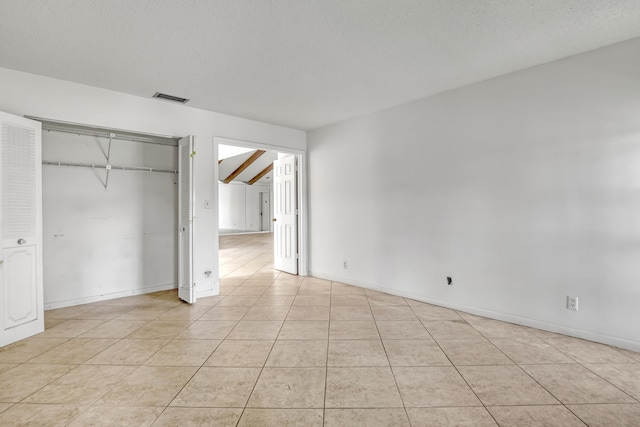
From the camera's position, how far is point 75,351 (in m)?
2.53

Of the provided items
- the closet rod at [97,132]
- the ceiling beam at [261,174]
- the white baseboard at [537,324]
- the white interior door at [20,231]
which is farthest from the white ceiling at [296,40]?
the ceiling beam at [261,174]

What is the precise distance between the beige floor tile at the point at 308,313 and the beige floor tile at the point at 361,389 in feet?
3.59

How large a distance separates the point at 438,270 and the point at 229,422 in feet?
9.24

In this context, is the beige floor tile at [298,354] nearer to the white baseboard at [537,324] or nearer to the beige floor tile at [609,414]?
the beige floor tile at [609,414]

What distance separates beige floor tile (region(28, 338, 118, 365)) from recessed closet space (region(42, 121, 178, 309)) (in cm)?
132

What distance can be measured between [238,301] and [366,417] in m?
2.60

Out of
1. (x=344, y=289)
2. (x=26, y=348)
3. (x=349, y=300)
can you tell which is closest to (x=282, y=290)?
(x=344, y=289)

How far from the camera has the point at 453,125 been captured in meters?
3.48

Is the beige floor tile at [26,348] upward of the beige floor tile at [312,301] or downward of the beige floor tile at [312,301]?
downward

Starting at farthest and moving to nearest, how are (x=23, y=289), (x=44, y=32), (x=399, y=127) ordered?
(x=399, y=127)
(x=23, y=289)
(x=44, y=32)

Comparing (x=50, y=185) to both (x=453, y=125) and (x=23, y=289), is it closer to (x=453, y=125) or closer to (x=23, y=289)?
(x=23, y=289)

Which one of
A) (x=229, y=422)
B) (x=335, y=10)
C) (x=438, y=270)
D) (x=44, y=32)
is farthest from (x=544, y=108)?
(x=44, y=32)

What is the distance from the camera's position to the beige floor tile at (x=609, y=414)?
1640 mm

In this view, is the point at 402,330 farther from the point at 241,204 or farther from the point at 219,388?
the point at 241,204
